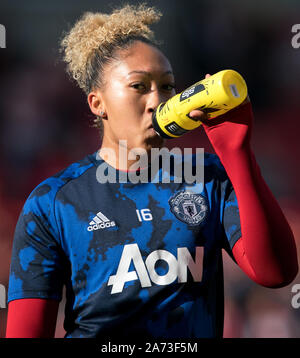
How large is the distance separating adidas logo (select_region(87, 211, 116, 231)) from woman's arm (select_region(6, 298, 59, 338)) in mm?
294

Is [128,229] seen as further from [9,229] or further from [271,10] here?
[271,10]

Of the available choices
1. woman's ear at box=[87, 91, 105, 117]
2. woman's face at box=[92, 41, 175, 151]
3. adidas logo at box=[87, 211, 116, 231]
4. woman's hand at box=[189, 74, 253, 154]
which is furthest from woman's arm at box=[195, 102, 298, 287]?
woman's ear at box=[87, 91, 105, 117]

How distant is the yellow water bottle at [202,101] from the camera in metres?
1.36

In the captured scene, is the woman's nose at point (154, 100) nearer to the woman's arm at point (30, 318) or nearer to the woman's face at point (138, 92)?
the woman's face at point (138, 92)

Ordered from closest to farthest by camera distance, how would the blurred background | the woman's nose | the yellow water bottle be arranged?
the yellow water bottle, the woman's nose, the blurred background

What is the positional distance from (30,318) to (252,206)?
0.83 metres

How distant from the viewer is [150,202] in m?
1.73

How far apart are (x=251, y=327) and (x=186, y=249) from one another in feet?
9.63

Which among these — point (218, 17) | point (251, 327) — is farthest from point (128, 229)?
point (218, 17)

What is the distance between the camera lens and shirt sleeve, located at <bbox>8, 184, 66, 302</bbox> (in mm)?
1666

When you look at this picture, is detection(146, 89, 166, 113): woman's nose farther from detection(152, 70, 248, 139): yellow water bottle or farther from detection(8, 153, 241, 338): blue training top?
detection(8, 153, 241, 338): blue training top

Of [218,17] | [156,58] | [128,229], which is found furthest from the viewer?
[218,17]

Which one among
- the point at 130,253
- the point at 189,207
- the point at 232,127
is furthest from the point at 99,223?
the point at 232,127

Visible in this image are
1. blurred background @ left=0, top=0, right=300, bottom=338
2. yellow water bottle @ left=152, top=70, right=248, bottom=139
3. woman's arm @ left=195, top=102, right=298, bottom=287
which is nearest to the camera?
yellow water bottle @ left=152, top=70, right=248, bottom=139
